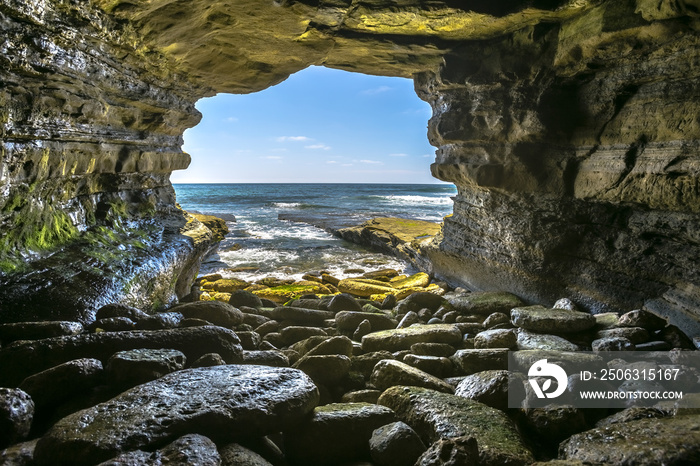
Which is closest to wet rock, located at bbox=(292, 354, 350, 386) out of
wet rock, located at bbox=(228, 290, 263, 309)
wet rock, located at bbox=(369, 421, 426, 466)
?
wet rock, located at bbox=(369, 421, 426, 466)

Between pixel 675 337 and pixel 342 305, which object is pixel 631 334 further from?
pixel 342 305

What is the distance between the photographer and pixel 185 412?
2027mm

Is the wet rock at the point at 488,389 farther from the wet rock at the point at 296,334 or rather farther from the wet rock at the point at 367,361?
the wet rock at the point at 296,334

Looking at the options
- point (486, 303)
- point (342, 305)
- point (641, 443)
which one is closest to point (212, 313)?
point (342, 305)

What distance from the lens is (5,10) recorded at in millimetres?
3160

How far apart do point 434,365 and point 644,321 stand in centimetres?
202

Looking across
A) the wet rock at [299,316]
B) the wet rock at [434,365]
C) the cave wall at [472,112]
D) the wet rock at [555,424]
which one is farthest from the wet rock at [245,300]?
the wet rock at [555,424]

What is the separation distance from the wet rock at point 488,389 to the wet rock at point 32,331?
303 centimetres

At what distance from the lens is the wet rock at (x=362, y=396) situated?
2.82m

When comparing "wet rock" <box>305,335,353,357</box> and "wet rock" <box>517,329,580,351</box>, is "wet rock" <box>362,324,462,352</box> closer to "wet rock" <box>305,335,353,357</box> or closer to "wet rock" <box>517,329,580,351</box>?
"wet rock" <box>305,335,353,357</box>

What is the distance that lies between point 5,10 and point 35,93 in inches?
30.6

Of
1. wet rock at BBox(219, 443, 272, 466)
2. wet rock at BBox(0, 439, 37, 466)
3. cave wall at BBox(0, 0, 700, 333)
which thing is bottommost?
wet rock at BBox(219, 443, 272, 466)

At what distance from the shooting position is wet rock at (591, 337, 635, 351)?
3.19m

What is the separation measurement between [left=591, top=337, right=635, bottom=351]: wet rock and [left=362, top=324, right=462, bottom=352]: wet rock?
47.1 inches
